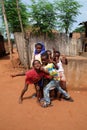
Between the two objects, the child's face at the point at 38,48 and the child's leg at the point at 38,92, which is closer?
the child's leg at the point at 38,92

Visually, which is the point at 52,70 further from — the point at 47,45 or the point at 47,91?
the point at 47,45

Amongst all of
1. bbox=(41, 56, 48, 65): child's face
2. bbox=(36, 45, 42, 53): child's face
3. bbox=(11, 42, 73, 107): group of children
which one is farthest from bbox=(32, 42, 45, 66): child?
bbox=(41, 56, 48, 65): child's face

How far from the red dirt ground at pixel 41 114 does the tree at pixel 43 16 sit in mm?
3967

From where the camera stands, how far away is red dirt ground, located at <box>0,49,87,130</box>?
470cm

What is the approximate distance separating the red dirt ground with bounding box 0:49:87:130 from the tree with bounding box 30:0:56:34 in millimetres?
3967

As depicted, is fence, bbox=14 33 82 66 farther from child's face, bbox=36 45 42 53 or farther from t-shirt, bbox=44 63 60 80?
t-shirt, bbox=44 63 60 80

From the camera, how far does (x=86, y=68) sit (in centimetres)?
697

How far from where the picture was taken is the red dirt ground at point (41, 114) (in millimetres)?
4699

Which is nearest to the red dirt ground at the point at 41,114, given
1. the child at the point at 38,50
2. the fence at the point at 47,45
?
the child at the point at 38,50

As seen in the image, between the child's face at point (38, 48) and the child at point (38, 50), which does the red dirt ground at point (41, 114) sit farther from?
the child's face at point (38, 48)

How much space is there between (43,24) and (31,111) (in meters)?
5.25

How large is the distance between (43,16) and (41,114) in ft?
18.3

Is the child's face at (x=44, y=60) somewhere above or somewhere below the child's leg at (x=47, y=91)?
above

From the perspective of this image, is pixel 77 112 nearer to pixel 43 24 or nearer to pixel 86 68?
pixel 86 68
